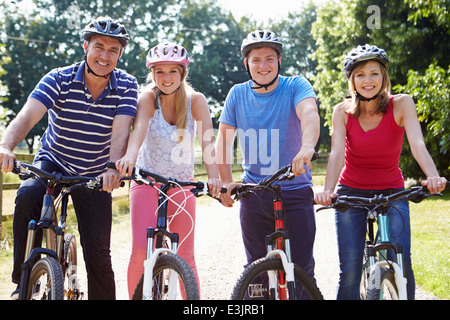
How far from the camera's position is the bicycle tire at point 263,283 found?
281 centimetres

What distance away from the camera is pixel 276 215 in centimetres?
313

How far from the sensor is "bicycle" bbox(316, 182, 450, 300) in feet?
9.43

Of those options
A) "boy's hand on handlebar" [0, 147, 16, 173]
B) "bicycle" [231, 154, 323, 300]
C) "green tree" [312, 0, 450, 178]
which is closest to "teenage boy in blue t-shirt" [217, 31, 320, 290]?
"bicycle" [231, 154, 323, 300]

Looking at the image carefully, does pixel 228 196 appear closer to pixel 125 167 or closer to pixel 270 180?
pixel 270 180

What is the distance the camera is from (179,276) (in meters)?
2.77

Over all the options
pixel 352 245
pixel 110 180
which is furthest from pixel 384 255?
pixel 110 180

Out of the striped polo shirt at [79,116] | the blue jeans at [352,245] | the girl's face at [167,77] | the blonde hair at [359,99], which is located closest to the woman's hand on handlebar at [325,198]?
the blue jeans at [352,245]

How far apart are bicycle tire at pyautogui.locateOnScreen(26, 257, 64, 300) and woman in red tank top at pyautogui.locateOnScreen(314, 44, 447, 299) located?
176cm

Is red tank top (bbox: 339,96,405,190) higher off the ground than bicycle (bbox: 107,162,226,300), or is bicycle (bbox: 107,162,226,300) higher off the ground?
red tank top (bbox: 339,96,405,190)

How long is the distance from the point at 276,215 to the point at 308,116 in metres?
0.71

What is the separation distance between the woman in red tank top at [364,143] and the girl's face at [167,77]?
1176mm

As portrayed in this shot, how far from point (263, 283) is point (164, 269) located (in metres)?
0.56

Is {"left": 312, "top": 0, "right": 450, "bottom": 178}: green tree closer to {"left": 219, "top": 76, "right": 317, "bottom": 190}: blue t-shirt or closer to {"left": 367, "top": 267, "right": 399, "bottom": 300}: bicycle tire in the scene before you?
{"left": 219, "top": 76, "right": 317, "bottom": 190}: blue t-shirt

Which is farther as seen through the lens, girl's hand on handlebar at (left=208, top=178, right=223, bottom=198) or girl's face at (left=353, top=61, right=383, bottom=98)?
girl's face at (left=353, top=61, right=383, bottom=98)
